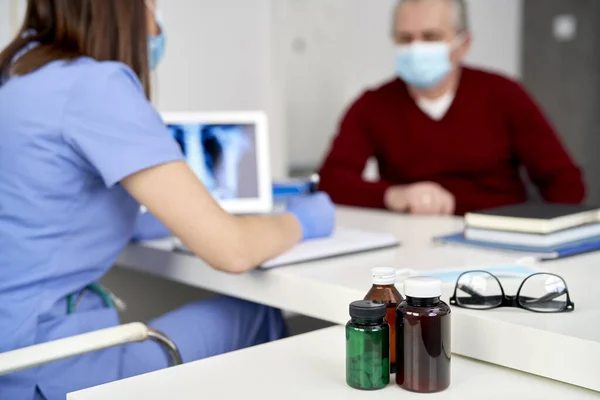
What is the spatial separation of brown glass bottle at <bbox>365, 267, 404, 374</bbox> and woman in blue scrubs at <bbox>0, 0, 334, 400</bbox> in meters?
0.38

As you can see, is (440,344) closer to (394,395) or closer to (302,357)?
(394,395)

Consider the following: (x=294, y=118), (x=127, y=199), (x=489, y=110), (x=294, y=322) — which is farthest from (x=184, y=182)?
(x=294, y=118)

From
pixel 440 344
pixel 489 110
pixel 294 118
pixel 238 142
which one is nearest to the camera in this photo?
pixel 440 344

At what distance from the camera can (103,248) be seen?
4.21 feet

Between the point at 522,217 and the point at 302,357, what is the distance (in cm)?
66

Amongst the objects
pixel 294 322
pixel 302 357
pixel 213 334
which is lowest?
pixel 294 322

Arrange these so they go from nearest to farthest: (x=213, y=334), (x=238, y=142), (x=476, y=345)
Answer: (x=476, y=345), (x=213, y=334), (x=238, y=142)

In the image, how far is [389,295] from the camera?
2.92 feet

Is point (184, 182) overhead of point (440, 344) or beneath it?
overhead

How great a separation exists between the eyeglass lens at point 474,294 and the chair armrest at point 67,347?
17.4 inches

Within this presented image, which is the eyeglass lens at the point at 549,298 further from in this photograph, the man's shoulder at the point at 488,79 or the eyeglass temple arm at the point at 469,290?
the man's shoulder at the point at 488,79

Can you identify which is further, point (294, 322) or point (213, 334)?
point (294, 322)

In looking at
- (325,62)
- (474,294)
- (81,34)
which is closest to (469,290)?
(474,294)

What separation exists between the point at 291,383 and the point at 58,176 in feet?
1.77
